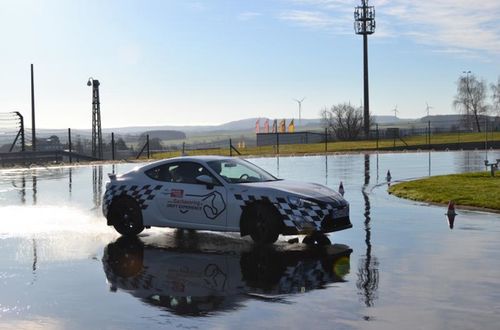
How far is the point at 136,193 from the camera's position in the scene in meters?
12.4

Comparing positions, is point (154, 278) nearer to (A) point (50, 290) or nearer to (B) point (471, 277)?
(A) point (50, 290)

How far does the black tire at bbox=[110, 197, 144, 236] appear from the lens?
487 inches

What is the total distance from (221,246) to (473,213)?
5.89 metres

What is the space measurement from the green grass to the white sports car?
5.66 metres

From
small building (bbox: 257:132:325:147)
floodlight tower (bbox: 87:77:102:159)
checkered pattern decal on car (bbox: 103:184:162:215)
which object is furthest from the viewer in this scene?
small building (bbox: 257:132:325:147)

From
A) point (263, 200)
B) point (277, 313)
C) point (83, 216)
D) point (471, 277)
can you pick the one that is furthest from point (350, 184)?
point (277, 313)

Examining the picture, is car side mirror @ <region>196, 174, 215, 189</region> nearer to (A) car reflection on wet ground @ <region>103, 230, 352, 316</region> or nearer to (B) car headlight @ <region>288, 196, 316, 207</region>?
(A) car reflection on wet ground @ <region>103, 230, 352, 316</region>

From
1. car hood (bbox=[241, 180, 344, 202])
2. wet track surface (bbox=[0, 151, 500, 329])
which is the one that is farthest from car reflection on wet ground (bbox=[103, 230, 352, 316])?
car hood (bbox=[241, 180, 344, 202])

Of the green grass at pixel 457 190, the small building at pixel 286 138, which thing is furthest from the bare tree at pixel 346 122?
the green grass at pixel 457 190

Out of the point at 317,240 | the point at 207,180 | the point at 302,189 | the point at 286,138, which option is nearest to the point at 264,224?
the point at 302,189

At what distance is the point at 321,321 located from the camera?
21.5 feet

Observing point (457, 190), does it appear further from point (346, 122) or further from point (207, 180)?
point (346, 122)

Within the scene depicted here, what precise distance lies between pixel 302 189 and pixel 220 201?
129cm

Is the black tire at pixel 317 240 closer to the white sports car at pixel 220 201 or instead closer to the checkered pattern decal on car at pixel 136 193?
the white sports car at pixel 220 201
